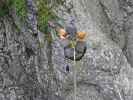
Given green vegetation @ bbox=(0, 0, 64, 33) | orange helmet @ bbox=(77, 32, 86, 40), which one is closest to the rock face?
green vegetation @ bbox=(0, 0, 64, 33)

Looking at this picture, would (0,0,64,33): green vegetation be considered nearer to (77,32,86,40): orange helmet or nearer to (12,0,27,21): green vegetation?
(12,0,27,21): green vegetation

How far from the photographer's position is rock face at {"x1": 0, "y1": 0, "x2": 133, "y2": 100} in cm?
564

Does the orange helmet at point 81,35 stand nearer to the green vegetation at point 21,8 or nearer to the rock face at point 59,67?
the rock face at point 59,67

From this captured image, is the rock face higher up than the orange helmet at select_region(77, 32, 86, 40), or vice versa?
the orange helmet at select_region(77, 32, 86, 40)

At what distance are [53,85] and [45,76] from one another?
0.15 metres

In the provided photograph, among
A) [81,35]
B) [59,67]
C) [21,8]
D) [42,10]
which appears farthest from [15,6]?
[81,35]

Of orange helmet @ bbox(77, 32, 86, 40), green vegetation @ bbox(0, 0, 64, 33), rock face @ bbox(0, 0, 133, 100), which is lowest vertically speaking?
rock face @ bbox(0, 0, 133, 100)

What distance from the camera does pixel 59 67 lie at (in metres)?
5.63

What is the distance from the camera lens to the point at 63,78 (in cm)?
564

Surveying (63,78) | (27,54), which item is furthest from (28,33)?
(63,78)

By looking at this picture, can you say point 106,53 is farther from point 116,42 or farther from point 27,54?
point 27,54

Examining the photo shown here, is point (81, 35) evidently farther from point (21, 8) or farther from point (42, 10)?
point (21, 8)

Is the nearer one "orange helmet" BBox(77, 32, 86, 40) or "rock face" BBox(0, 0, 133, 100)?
"orange helmet" BBox(77, 32, 86, 40)

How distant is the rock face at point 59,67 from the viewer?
18.5ft
